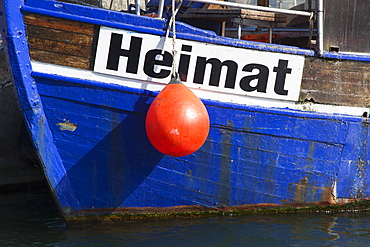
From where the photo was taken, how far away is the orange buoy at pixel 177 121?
4137 mm

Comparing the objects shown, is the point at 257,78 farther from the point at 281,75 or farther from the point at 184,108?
the point at 184,108

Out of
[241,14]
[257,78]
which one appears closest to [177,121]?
[257,78]

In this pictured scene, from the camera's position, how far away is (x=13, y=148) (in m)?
6.77

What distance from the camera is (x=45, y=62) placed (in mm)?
4414

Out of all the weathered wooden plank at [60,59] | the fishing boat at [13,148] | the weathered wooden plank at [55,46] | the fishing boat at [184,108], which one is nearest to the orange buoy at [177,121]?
the fishing boat at [184,108]

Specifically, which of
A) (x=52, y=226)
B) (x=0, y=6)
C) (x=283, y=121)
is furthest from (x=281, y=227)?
(x=0, y=6)

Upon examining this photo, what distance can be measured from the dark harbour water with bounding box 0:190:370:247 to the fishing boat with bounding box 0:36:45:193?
138 cm

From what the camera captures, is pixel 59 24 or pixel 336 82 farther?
pixel 336 82

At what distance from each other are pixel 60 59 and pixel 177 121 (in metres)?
1.31

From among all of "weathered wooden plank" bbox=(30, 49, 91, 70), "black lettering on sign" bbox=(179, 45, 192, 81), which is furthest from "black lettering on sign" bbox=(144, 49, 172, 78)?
"weathered wooden plank" bbox=(30, 49, 91, 70)

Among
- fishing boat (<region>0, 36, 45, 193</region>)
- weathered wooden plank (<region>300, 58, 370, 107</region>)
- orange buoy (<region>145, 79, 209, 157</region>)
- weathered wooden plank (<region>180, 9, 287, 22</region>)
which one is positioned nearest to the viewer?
orange buoy (<region>145, 79, 209, 157</region>)

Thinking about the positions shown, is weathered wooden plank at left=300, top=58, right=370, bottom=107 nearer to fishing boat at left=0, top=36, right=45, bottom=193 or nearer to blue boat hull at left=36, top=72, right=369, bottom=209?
blue boat hull at left=36, top=72, right=369, bottom=209

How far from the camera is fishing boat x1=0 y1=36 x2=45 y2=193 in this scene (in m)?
6.59

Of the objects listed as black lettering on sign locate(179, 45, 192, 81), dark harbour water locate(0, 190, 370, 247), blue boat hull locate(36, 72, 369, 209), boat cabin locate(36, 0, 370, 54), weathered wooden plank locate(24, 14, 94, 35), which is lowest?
dark harbour water locate(0, 190, 370, 247)
